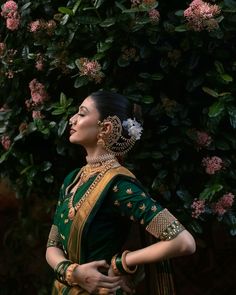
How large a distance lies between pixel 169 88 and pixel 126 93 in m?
0.24

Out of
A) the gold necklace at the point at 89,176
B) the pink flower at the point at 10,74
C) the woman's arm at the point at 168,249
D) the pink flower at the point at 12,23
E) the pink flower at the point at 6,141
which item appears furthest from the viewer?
the pink flower at the point at 6,141

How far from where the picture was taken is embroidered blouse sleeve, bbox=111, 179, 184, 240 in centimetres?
222

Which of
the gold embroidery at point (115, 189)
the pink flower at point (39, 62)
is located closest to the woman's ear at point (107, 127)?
the gold embroidery at point (115, 189)

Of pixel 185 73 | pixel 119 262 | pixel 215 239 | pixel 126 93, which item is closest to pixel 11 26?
pixel 126 93

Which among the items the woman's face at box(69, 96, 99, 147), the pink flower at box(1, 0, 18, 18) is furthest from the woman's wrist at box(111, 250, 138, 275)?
the pink flower at box(1, 0, 18, 18)

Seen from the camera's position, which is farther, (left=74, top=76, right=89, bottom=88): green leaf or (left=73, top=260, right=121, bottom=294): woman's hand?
(left=74, top=76, right=89, bottom=88): green leaf

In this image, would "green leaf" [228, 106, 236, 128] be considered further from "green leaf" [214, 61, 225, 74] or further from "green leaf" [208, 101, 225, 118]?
"green leaf" [214, 61, 225, 74]

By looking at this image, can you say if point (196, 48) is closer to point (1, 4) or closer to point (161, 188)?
point (161, 188)

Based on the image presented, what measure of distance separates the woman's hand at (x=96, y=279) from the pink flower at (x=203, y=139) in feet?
2.91

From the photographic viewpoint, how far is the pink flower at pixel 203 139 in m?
2.94

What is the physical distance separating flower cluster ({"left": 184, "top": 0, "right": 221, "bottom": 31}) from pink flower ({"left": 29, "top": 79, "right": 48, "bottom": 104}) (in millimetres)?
894

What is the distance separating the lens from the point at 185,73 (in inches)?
118

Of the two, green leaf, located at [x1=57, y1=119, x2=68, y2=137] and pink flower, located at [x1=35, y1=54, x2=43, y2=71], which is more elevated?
pink flower, located at [x1=35, y1=54, x2=43, y2=71]

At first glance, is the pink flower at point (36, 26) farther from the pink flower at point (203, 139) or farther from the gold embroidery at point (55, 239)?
the gold embroidery at point (55, 239)
